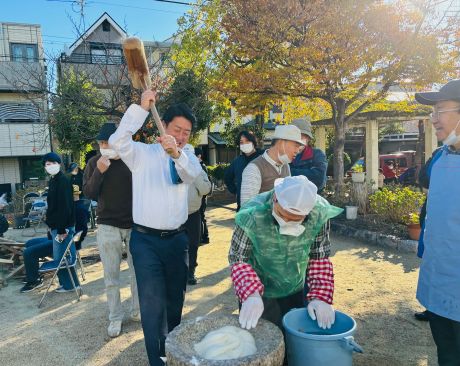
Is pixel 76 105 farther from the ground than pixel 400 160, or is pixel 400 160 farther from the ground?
pixel 76 105

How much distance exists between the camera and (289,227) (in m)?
1.95

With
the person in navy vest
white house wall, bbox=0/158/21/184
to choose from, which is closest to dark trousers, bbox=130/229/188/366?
the person in navy vest

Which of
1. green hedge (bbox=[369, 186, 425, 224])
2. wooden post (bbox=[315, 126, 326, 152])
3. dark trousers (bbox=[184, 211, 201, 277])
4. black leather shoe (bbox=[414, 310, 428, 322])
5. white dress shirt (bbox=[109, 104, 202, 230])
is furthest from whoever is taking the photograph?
wooden post (bbox=[315, 126, 326, 152])

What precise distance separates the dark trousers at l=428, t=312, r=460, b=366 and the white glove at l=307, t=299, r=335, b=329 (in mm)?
646

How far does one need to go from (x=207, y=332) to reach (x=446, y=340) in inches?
51.8

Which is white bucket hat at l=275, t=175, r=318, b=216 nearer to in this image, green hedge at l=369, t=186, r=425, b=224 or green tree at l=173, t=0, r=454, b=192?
green hedge at l=369, t=186, r=425, b=224

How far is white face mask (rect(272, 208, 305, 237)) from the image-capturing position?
6.35ft

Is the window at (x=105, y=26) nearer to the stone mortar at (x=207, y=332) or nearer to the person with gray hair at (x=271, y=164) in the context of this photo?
the person with gray hair at (x=271, y=164)

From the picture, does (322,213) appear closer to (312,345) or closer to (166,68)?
(312,345)

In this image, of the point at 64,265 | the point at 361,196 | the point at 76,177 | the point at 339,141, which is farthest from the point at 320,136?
the point at 64,265

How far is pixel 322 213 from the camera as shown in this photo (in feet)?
6.68

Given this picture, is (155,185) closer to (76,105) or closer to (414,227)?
(76,105)

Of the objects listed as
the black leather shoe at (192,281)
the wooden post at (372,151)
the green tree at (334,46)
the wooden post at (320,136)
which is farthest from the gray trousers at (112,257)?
the wooden post at (320,136)

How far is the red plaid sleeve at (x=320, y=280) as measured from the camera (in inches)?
79.7
